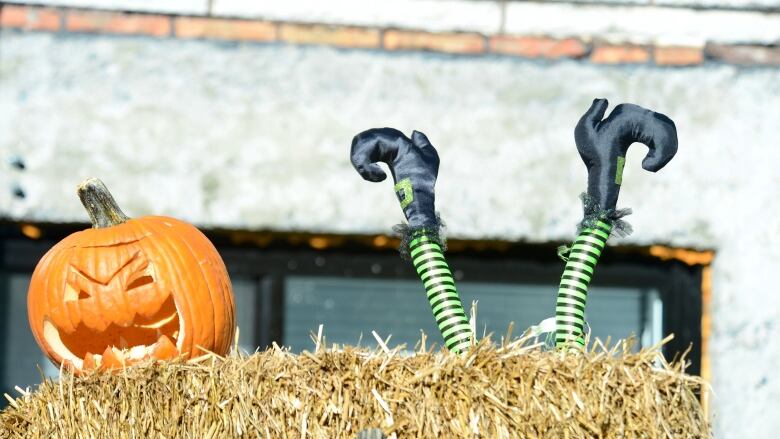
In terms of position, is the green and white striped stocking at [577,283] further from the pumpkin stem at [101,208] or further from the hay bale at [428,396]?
the pumpkin stem at [101,208]

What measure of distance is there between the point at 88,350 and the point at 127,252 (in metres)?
0.30

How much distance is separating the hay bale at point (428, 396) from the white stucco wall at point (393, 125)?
7.63 feet

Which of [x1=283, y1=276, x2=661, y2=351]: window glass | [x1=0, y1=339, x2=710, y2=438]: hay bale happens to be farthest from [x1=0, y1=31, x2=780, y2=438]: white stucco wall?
[x1=0, y1=339, x2=710, y2=438]: hay bale

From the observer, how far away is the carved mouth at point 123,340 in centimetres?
319

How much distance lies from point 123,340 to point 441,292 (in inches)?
34.0

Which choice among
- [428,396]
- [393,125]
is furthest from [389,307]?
[428,396]

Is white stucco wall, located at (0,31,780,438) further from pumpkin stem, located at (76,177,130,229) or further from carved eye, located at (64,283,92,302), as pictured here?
carved eye, located at (64,283,92,302)

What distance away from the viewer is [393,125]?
522cm

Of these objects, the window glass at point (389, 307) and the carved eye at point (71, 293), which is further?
the window glass at point (389, 307)

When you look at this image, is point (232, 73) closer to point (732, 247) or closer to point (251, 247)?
point (251, 247)

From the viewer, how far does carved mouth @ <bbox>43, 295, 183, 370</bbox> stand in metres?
3.19

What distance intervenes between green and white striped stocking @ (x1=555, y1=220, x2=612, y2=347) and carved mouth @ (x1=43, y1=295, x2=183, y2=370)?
981mm

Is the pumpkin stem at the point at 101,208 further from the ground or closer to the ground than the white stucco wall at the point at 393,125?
closer to the ground

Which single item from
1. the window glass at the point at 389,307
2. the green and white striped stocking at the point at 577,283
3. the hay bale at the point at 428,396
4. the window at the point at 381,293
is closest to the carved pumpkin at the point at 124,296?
the hay bale at the point at 428,396
